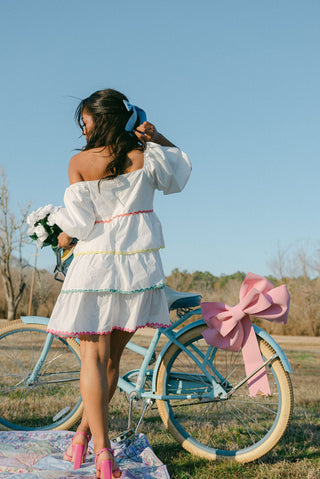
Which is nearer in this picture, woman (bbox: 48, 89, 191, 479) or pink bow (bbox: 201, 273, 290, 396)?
woman (bbox: 48, 89, 191, 479)

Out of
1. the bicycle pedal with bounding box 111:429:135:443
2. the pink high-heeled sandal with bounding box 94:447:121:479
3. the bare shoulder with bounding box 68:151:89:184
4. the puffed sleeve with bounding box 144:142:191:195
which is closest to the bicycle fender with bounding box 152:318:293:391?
the bicycle pedal with bounding box 111:429:135:443

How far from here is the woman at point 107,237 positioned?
7.18 feet

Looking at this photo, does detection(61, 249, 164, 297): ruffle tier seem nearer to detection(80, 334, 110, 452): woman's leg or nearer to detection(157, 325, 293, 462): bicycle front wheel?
detection(80, 334, 110, 452): woman's leg

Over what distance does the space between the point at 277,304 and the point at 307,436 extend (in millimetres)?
1102

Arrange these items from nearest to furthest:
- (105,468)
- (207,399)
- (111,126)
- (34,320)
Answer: (105,468)
(111,126)
(207,399)
(34,320)

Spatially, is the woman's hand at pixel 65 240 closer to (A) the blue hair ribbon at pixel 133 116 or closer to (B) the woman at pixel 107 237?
(B) the woman at pixel 107 237

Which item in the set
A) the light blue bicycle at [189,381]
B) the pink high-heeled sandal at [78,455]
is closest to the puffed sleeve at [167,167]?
the light blue bicycle at [189,381]

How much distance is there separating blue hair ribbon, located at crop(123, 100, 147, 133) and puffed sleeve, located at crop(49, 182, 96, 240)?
37 centimetres

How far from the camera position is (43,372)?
3.01m

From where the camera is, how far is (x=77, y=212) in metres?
2.20

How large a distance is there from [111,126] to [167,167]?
0.35 metres

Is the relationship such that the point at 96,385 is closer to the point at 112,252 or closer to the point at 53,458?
the point at 53,458

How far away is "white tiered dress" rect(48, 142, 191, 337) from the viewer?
219 cm

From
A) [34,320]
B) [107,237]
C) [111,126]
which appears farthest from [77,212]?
[34,320]
